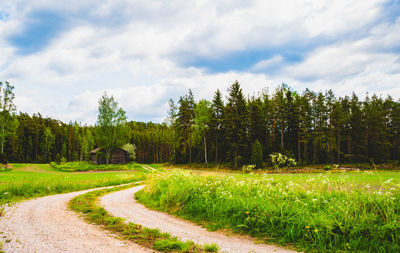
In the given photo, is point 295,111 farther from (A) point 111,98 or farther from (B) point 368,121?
(A) point 111,98

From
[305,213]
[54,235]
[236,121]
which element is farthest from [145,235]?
[236,121]

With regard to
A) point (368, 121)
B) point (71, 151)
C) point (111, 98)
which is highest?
point (111, 98)

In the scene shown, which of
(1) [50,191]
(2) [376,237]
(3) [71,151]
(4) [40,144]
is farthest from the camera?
(3) [71,151]

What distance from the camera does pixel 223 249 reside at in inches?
194

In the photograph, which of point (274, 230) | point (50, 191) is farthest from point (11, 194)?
point (274, 230)

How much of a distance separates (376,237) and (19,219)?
1031 centimetres

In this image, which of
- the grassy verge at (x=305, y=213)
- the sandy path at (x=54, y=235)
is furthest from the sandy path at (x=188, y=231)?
the sandy path at (x=54, y=235)

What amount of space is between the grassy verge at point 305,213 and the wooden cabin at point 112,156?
53.8 meters

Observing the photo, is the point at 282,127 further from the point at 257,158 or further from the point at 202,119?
the point at 202,119

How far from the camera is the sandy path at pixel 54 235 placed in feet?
15.9

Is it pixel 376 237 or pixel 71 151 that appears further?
pixel 71 151

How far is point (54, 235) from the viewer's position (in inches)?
224

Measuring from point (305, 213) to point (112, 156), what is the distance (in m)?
61.0

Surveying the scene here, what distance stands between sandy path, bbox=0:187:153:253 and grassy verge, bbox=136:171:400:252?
10.4ft
